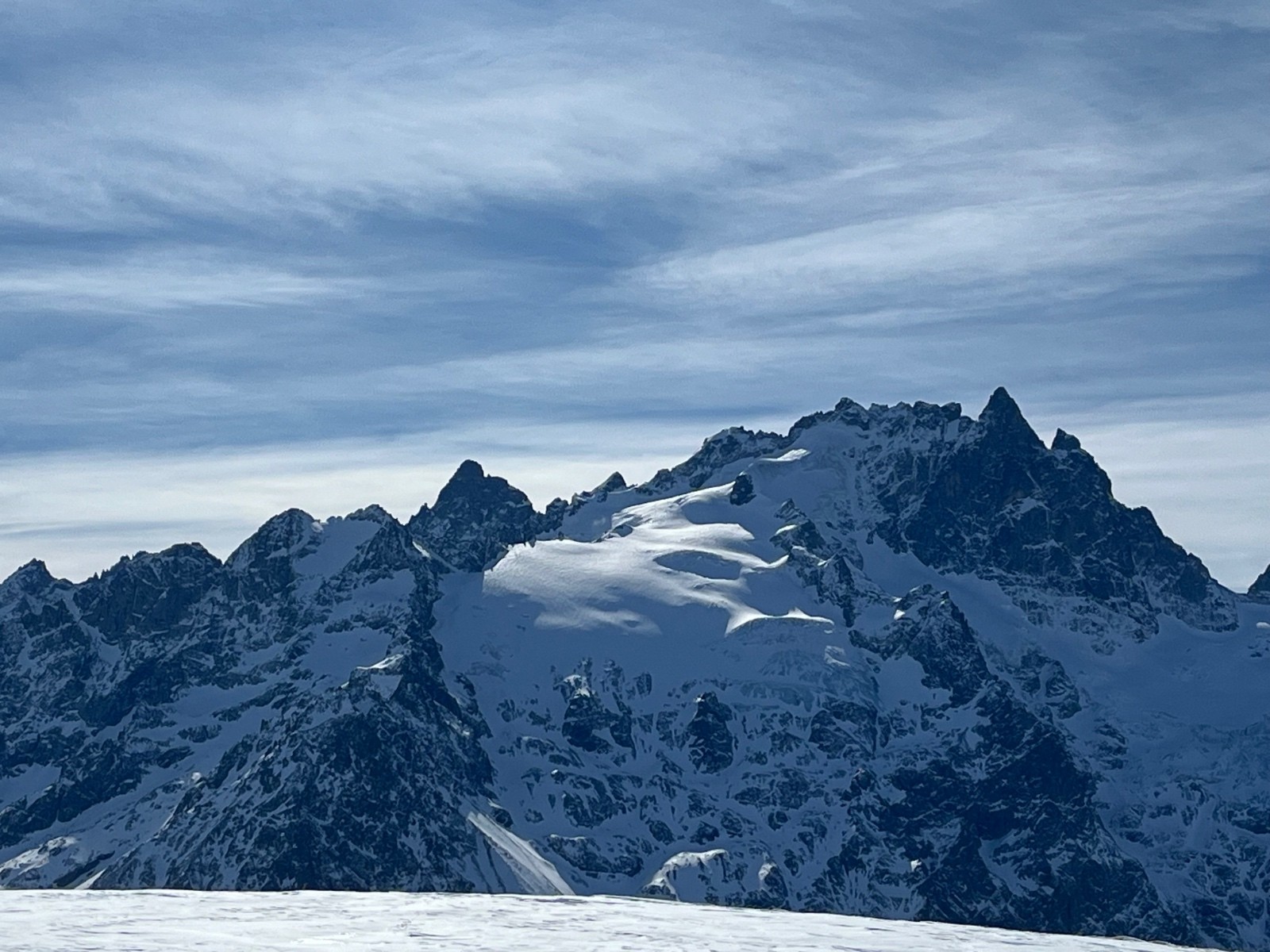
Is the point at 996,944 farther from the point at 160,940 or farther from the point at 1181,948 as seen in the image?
the point at 160,940

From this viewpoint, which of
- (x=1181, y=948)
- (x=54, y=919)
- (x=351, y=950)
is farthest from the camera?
(x=1181, y=948)

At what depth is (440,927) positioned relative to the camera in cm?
7362

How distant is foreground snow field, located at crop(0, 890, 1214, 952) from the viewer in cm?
6869

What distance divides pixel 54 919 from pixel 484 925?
16.7 m

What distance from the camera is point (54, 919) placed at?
241ft

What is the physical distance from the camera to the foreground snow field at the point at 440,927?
68.7m

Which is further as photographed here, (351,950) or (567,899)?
(567,899)

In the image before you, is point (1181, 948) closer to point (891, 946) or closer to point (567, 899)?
point (891, 946)

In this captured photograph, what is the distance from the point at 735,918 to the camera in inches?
3162

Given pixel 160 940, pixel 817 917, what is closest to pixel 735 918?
pixel 817 917

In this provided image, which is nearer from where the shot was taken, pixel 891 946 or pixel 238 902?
pixel 891 946

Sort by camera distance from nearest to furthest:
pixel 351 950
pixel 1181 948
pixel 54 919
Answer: pixel 351 950
pixel 54 919
pixel 1181 948

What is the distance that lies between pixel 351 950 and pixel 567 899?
17.9m

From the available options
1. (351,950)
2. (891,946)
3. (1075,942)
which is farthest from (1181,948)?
(351,950)
